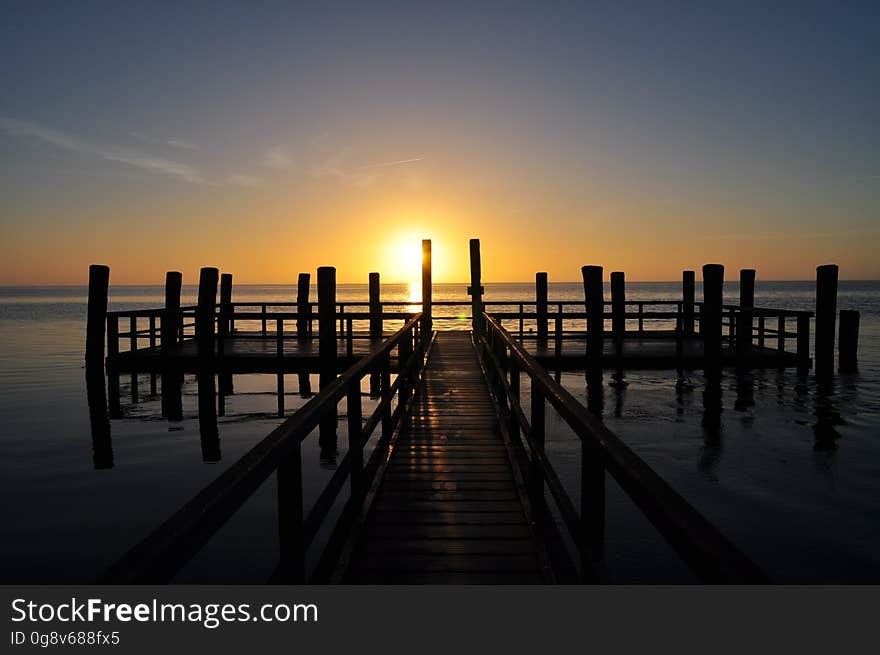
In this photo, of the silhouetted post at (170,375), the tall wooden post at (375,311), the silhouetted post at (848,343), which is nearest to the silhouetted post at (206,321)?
the silhouetted post at (170,375)

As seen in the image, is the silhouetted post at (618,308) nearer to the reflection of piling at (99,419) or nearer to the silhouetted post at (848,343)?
the silhouetted post at (848,343)

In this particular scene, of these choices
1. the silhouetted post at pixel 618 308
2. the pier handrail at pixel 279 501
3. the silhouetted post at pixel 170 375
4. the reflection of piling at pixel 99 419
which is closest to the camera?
the pier handrail at pixel 279 501

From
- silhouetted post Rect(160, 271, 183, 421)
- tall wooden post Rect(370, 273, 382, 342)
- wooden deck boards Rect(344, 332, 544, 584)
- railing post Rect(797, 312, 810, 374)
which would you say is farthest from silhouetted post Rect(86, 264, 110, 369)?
railing post Rect(797, 312, 810, 374)

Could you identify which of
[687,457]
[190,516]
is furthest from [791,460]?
[190,516]

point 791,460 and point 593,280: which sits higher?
point 593,280

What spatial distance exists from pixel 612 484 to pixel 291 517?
246 inches

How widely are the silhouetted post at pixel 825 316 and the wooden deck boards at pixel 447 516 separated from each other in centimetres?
1139

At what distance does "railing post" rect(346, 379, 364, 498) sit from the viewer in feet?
14.0

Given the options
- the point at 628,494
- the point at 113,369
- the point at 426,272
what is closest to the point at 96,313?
the point at 113,369

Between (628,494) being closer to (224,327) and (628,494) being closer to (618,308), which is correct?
(224,327)

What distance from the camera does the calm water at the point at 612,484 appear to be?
5.98 metres

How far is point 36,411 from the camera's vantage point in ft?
43.7
